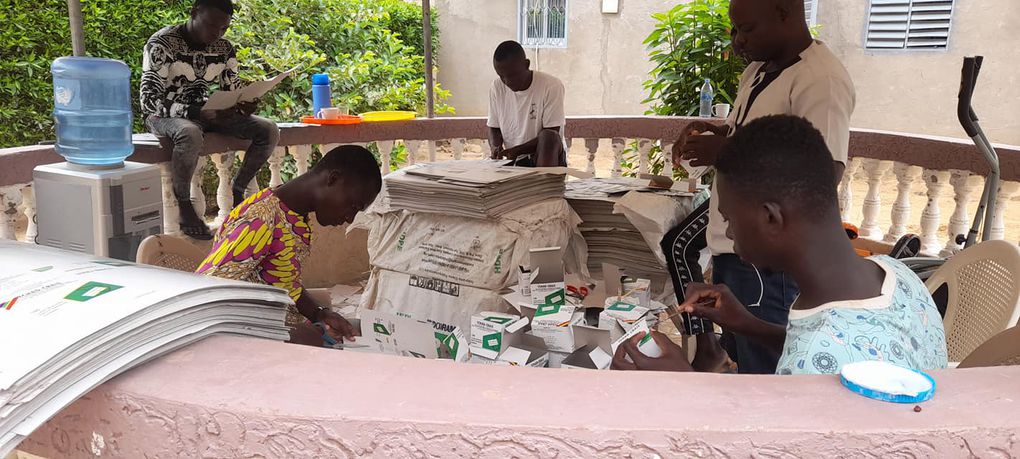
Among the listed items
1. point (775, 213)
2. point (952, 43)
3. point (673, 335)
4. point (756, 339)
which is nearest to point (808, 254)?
point (775, 213)

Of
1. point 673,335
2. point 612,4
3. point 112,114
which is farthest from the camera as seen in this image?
point 612,4

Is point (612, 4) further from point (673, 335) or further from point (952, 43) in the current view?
point (673, 335)

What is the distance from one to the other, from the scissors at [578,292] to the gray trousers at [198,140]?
7.17 ft

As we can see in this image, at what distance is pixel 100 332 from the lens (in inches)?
35.7

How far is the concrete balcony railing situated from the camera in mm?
3740

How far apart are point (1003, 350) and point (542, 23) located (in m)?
12.4

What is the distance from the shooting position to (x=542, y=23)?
43.7ft

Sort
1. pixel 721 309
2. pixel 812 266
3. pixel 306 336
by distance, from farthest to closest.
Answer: pixel 306 336 < pixel 721 309 < pixel 812 266

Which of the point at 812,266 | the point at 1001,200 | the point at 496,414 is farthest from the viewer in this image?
the point at 1001,200

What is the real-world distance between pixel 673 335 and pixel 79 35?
336 cm

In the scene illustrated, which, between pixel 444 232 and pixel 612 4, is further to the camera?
pixel 612 4

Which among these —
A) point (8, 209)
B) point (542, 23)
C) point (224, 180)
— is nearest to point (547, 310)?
point (8, 209)

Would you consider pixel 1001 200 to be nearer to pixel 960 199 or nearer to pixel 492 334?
pixel 960 199

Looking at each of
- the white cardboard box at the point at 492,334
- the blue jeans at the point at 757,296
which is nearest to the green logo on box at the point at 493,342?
the white cardboard box at the point at 492,334
